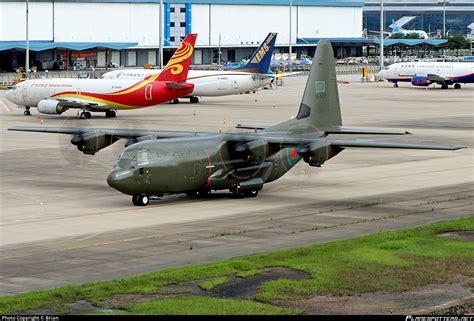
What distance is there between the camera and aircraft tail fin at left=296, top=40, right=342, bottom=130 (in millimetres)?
48469

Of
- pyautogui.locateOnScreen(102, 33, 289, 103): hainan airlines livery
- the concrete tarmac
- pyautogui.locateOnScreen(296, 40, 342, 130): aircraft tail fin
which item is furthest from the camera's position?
pyautogui.locateOnScreen(102, 33, 289, 103): hainan airlines livery

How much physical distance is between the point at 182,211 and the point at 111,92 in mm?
46755

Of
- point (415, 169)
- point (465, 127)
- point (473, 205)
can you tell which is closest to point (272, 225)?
point (473, 205)

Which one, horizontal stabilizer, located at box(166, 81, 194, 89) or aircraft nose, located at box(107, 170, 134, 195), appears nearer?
aircraft nose, located at box(107, 170, 134, 195)

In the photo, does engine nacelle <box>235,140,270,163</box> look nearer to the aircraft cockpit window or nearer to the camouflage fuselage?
the camouflage fuselage

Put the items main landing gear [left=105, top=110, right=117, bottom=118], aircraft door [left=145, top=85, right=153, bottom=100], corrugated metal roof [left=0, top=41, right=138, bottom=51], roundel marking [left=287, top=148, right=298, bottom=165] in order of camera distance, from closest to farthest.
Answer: roundel marking [left=287, top=148, right=298, bottom=165]
aircraft door [left=145, top=85, right=153, bottom=100]
main landing gear [left=105, top=110, right=117, bottom=118]
corrugated metal roof [left=0, top=41, right=138, bottom=51]

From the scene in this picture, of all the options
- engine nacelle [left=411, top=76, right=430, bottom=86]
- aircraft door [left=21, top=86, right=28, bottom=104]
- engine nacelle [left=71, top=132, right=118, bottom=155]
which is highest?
engine nacelle [left=411, top=76, right=430, bottom=86]

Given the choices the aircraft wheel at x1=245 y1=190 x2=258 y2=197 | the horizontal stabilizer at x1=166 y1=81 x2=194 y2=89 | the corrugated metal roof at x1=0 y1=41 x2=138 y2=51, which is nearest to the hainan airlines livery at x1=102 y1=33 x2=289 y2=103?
the horizontal stabilizer at x1=166 y1=81 x2=194 y2=89

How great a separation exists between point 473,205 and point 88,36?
14099 centimetres

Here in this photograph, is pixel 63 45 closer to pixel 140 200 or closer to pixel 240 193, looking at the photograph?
pixel 240 193

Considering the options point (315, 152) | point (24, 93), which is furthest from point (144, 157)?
point (24, 93)

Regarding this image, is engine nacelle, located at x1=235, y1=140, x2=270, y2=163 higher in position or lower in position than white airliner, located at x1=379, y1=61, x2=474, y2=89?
lower

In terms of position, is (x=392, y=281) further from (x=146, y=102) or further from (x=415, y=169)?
(x=146, y=102)

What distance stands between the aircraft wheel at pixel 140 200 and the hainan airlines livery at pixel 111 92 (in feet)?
143
